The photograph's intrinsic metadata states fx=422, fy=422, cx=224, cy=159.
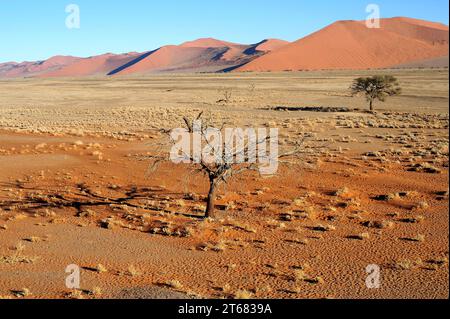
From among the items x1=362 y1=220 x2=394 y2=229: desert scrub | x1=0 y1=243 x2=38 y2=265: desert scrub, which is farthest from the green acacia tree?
x1=0 y1=243 x2=38 y2=265: desert scrub

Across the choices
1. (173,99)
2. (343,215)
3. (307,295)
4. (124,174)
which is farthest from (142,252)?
(173,99)

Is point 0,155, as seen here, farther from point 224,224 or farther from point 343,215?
point 343,215

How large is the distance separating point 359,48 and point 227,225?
579 ft

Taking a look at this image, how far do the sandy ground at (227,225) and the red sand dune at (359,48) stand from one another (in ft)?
456

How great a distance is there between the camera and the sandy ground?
11.5 metres

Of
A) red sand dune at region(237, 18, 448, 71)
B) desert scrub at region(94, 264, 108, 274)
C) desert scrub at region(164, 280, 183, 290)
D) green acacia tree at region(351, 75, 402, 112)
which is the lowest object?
desert scrub at region(164, 280, 183, 290)

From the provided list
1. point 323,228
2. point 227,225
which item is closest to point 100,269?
point 227,225

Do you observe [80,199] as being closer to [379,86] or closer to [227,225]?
[227,225]

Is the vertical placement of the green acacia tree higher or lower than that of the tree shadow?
higher

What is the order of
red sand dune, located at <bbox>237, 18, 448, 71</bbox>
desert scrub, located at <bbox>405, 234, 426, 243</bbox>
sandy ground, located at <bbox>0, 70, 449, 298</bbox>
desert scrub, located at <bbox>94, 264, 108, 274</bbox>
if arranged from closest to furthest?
sandy ground, located at <bbox>0, 70, 449, 298</bbox>, desert scrub, located at <bbox>94, 264, 108, 274</bbox>, desert scrub, located at <bbox>405, 234, 426, 243</bbox>, red sand dune, located at <bbox>237, 18, 448, 71</bbox>

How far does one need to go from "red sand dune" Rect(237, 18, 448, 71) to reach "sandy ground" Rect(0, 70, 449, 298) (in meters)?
139

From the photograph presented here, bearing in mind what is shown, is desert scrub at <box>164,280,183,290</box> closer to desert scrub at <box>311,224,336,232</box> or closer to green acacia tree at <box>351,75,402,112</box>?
desert scrub at <box>311,224,336,232</box>

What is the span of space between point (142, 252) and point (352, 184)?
1221 centimetres

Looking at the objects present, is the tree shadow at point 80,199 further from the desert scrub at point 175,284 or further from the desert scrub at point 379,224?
→ the desert scrub at point 379,224
